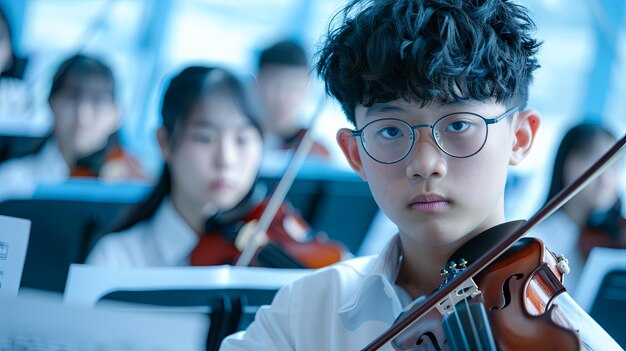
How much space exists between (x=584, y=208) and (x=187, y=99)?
3.68ft

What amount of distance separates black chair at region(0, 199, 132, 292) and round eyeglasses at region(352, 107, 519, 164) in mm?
1197

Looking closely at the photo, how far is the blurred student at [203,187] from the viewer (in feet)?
6.12

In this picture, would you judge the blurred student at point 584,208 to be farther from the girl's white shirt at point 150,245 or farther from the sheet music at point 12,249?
the sheet music at point 12,249

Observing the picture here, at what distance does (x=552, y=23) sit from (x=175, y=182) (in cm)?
145

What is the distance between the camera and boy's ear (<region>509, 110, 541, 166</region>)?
0.79 meters

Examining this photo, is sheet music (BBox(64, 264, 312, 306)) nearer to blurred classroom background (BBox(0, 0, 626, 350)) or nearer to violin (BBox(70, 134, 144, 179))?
blurred classroom background (BBox(0, 0, 626, 350))

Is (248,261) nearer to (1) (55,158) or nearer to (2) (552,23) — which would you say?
(1) (55,158)

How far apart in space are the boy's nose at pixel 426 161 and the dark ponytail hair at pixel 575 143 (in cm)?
147

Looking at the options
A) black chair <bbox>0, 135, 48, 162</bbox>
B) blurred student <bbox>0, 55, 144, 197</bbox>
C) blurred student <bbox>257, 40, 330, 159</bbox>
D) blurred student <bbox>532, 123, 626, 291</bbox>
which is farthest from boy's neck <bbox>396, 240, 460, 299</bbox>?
black chair <bbox>0, 135, 48, 162</bbox>

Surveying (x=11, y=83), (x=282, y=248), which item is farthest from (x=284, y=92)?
(x=11, y=83)

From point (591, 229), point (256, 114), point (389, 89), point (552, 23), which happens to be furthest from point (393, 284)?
point (552, 23)

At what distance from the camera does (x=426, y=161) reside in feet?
2.33

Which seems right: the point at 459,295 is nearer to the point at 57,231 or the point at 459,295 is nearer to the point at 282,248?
the point at 282,248

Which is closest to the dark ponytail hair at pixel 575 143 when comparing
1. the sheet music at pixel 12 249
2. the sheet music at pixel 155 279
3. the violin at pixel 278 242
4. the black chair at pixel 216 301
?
the violin at pixel 278 242
